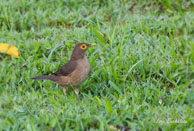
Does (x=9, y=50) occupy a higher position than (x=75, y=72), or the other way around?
(x=9, y=50)

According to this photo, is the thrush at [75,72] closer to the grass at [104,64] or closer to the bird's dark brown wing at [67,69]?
the bird's dark brown wing at [67,69]

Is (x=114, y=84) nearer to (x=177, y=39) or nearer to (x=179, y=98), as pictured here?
(x=179, y=98)

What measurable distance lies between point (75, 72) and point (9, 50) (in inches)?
61.7

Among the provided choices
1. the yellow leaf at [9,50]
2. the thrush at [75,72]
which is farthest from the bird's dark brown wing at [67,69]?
the yellow leaf at [9,50]

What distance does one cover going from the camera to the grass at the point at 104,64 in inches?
193

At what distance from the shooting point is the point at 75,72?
6.08 meters

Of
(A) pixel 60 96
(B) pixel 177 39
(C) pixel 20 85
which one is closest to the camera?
(A) pixel 60 96

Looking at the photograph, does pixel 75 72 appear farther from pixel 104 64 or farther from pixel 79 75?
pixel 104 64

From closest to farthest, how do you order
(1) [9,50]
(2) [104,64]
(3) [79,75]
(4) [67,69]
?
(3) [79,75], (4) [67,69], (2) [104,64], (1) [9,50]

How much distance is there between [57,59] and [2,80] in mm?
1043

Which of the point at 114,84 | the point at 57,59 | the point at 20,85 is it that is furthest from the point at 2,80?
the point at 114,84

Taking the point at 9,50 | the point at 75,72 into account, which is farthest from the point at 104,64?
the point at 9,50

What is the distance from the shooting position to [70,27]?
315 inches

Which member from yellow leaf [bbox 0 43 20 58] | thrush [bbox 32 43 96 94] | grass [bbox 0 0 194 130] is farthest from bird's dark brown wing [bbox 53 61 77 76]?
yellow leaf [bbox 0 43 20 58]
